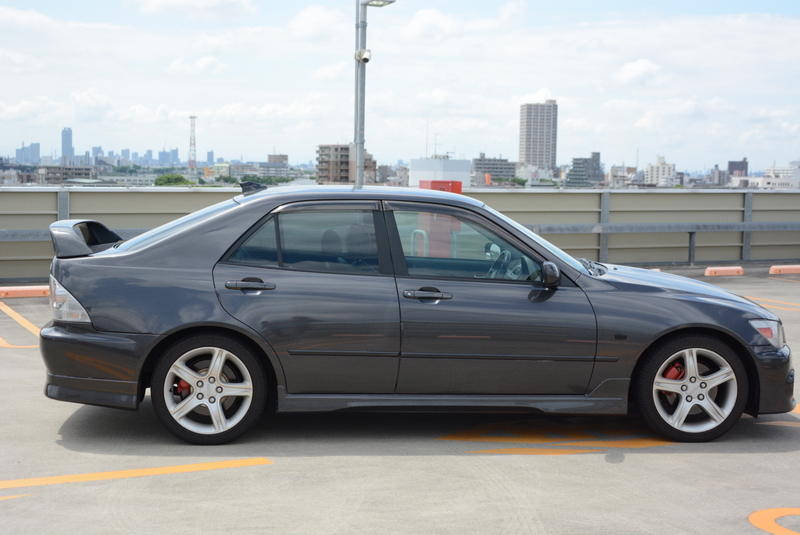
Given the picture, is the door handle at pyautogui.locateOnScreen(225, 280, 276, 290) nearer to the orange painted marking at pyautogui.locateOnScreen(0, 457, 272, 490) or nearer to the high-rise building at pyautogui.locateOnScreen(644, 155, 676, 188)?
the orange painted marking at pyautogui.locateOnScreen(0, 457, 272, 490)

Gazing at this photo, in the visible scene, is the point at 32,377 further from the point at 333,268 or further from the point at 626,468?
the point at 626,468

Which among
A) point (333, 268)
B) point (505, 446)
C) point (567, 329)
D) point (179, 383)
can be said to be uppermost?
point (333, 268)

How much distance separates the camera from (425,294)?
191 inches

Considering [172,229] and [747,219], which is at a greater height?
[172,229]

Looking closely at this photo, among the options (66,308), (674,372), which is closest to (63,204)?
(66,308)

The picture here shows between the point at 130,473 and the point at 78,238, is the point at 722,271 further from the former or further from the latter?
the point at 130,473

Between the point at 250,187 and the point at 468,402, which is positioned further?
the point at 250,187

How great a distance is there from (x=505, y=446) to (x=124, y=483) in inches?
86.0

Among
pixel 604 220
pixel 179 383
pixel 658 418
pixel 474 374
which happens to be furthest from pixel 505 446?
pixel 604 220

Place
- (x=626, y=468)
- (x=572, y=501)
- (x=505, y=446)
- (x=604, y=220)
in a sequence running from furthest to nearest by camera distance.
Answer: (x=604, y=220) → (x=505, y=446) → (x=626, y=468) → (x=572, y=501)

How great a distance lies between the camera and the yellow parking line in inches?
333

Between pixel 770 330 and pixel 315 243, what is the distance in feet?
9.33

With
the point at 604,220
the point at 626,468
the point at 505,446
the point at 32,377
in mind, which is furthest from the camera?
the point at 604,220

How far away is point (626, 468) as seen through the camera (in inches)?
182
